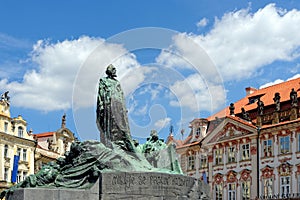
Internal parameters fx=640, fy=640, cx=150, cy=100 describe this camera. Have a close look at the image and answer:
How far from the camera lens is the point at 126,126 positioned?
1606 centimetres

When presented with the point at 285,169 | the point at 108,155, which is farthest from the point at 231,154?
the point at 108,155

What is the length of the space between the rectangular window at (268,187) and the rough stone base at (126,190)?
27.2 metres

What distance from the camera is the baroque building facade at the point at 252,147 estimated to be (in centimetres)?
4078

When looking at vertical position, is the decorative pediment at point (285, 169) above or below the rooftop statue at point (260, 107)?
below

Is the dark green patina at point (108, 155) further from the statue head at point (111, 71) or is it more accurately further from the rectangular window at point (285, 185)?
the rectangular window at point (285, 185)

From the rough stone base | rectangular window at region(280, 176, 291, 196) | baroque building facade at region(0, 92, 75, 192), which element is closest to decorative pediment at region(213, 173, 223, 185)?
rectangular window at region(280, 176, 291, 196)

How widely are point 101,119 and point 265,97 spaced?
32.2 m

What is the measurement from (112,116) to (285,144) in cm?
2695

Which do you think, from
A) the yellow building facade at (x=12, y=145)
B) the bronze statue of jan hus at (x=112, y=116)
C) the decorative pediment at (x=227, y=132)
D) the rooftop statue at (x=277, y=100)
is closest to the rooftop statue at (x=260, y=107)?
the rooftop statue at (x=277, y=100)

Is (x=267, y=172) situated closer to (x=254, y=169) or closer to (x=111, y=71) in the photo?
(x=254, y=169)

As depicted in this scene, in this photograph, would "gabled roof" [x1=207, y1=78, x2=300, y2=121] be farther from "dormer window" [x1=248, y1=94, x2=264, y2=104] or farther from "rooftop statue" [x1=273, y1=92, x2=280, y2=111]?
"rooftop statue" [x1=273, y1=92, x2=280, y2=111]

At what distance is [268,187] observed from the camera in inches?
1642

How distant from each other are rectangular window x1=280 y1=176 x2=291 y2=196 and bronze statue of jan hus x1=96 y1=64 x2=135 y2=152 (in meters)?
26.3

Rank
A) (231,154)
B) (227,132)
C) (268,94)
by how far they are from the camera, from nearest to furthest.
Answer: (231,154)
(227,132)
(268,94)
